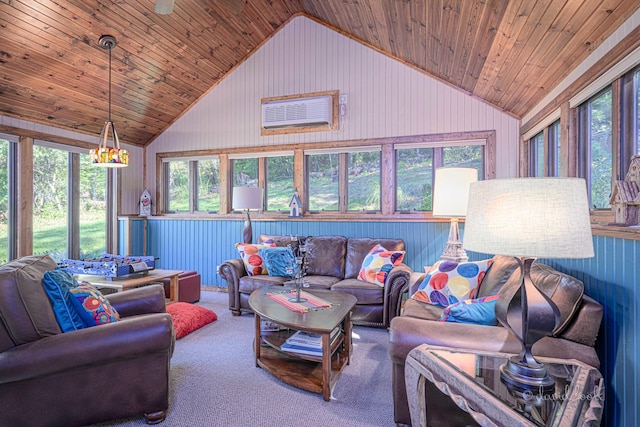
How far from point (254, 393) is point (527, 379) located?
1.64 m

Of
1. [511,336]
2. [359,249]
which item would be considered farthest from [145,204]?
[511,336]

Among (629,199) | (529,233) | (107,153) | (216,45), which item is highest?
(216,45)

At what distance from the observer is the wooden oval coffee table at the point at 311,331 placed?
2.13m

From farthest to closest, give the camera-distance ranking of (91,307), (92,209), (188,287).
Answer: (92,209) → (188,287) → (91,307)

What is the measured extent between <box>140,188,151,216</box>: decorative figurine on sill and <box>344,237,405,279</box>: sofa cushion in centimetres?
352

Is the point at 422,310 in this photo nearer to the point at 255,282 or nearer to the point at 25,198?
the point at 255,282

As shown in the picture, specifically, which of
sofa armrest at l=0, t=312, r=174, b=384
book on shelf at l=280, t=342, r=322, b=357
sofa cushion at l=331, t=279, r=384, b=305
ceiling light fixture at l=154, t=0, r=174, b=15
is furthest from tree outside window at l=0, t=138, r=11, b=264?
sofa cushion at l=331, t=279, r=384, b=305

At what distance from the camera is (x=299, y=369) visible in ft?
8.00

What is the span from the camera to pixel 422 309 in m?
2.55

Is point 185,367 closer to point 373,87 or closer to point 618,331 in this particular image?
point 618,331

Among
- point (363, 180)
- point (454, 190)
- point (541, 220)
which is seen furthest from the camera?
point (363, 180)

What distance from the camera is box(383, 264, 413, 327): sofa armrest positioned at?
333 centimetres

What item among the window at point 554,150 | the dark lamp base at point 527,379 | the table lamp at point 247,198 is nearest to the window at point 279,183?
the table lamp at point 247,198

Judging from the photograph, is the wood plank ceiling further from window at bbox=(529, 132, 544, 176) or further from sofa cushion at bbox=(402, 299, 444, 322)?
sofa cushion at bbox=(402, 299, 444, 322)
